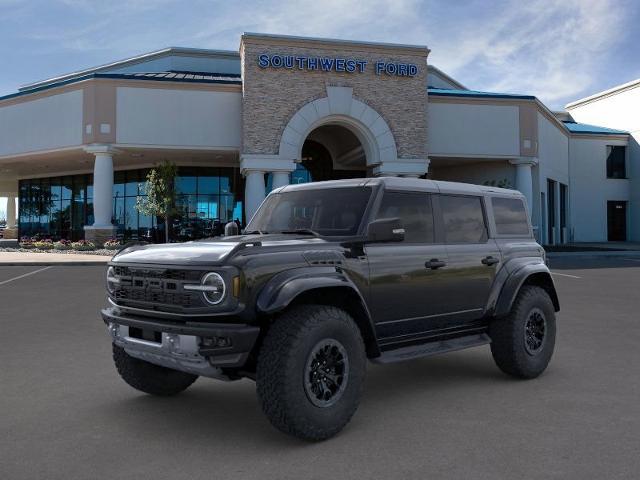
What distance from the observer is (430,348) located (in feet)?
16.6

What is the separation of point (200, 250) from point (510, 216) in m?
3.63

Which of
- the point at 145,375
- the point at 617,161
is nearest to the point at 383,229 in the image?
the point at 145,375

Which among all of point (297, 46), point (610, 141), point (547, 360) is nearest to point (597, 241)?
point (610, 141)

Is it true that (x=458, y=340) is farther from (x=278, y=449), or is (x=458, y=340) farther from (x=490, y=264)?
(x=278, y=449)

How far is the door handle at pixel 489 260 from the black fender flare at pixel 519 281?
231 mm

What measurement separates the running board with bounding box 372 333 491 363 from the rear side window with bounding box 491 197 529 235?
1.22 m

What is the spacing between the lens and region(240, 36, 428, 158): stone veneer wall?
90.2ft

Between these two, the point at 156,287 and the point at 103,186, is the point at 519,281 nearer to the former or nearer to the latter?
the point at 156,287

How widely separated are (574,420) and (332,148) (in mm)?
32229

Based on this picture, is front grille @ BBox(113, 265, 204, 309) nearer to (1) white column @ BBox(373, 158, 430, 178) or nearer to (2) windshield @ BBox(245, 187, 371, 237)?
(2) windshield @ BBox(245, 187, 371, 237)

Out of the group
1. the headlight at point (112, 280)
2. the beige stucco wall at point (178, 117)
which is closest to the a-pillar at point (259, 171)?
the beige stucco wall at point (178, 117)

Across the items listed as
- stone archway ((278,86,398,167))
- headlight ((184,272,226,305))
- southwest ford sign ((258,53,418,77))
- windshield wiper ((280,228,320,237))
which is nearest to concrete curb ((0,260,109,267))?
stone archway ((278,86,398,167))

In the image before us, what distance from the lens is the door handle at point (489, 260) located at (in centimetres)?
564

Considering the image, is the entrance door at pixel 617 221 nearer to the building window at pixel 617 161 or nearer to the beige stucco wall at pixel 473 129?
the building window at pixel 617 161
